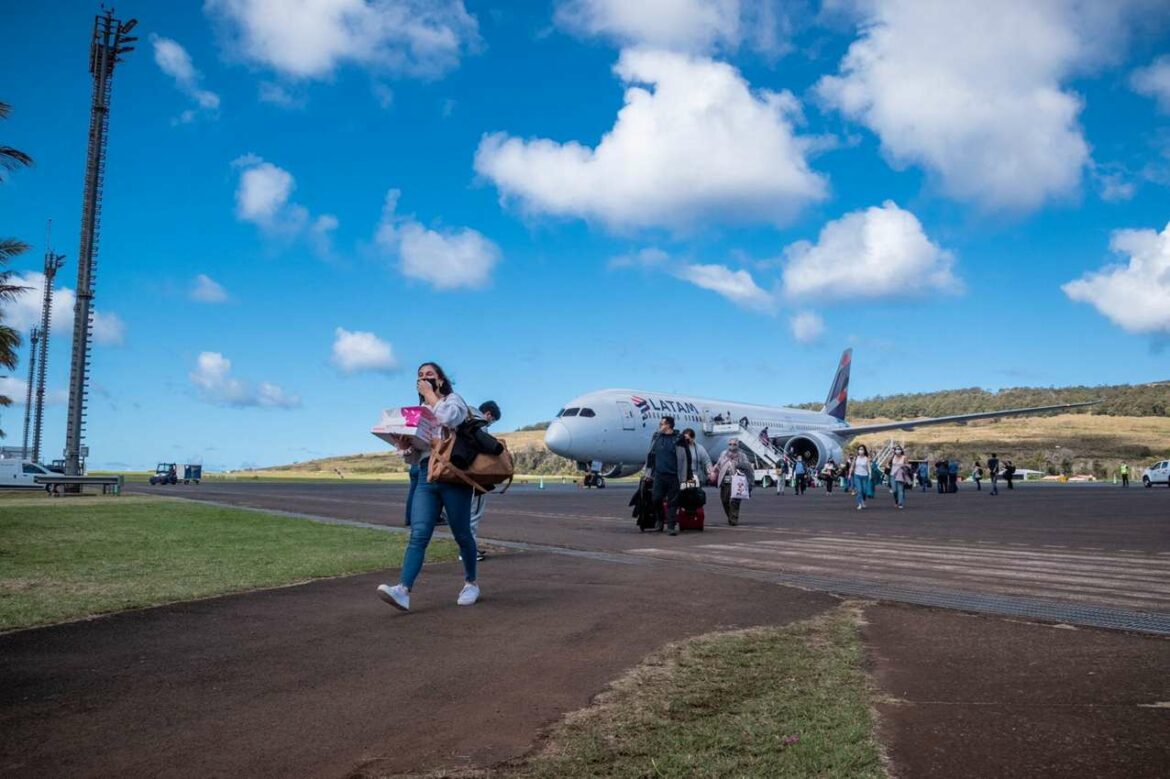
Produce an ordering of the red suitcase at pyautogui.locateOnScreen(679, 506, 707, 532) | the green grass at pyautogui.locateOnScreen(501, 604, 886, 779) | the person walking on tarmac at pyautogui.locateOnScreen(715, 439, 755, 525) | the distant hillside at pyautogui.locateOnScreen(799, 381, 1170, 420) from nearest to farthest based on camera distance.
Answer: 1. the green grass at pyautogui.locateOnScreen(501, 604, 886, 779)
2. the red suitcase at pyautogui.locateOnScreen(679, 506, 707, 532)
3. the person walking on tarmac at pyautogui.locateOnScreen(715, 439, 755, 525)
4. the distant hillside at pyautogui.locateOnScreen(799, 381, 1170, 420)

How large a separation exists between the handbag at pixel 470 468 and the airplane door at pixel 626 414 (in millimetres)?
29106

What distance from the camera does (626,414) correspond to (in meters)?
36.2

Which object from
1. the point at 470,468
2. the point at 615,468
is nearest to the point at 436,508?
the point at 470,468

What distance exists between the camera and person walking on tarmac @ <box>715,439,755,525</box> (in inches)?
629

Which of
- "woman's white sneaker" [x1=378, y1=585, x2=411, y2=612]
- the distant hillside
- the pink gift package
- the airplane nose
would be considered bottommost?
"woman's white sneaker" [x1=378, y1=585, x2=411, y2=612]

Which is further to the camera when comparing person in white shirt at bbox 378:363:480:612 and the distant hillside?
the distant hillside

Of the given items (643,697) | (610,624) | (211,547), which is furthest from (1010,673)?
(211,547)

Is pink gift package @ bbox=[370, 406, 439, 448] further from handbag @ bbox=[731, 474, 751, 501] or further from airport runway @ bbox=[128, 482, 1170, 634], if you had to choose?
handbag @ bbox=[731, 474, 751, 501]

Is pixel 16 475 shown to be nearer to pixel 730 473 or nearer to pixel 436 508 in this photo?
pixel 730 473

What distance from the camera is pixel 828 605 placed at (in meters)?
6.80

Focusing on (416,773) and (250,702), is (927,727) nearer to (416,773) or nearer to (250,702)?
(416,773)

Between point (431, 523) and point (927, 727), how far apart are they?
4040mm

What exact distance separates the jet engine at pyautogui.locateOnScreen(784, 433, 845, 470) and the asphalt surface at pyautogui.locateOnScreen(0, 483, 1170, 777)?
36888mm

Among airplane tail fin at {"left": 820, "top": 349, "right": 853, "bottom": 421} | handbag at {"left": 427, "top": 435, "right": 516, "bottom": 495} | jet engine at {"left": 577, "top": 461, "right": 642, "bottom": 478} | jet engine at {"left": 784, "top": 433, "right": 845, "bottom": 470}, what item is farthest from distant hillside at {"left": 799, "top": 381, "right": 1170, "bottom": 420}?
handbag at {"left": 427, "top": 435, "right": 516, "bottom": 495}
